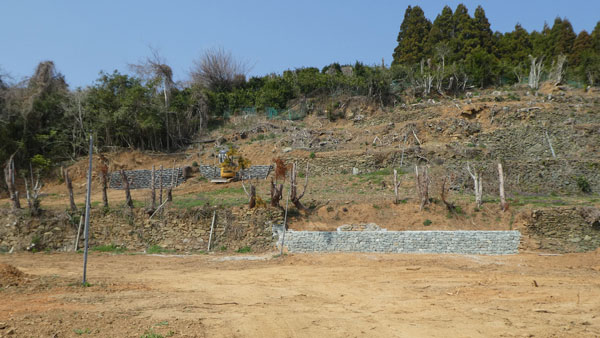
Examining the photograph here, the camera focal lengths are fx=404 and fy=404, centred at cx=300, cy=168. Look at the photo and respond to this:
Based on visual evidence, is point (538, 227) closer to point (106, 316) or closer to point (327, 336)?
point (327, 336)

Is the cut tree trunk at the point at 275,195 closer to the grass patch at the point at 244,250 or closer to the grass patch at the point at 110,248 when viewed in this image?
the grass patch at the point at 244,250

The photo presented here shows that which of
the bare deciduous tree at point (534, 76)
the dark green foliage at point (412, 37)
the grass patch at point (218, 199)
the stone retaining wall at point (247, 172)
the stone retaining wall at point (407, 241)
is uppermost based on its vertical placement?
the dark green foliage at point (412, 37)

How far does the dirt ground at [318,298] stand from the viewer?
7031 mm

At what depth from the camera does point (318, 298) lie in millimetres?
9445

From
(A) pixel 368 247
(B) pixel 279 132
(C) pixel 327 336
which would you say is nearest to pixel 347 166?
(B) pixel 279 132

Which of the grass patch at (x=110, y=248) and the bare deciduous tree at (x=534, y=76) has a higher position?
the bare deciduous tree at (x=534, y=76)

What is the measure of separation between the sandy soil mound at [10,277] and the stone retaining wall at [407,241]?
888 centimetres

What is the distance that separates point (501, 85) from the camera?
39.2 m

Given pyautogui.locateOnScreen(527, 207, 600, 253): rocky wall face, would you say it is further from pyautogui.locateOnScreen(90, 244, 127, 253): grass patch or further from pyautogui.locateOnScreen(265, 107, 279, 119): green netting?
pyautogui.locateOnScreen(265, 107, 279, 119): green netting

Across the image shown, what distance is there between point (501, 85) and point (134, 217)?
35690 millimetres

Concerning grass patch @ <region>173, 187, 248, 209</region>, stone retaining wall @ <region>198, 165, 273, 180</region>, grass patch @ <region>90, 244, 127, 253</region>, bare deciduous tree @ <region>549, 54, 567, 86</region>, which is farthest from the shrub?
grass patch @ <region>90, 244, 127, 253</region>

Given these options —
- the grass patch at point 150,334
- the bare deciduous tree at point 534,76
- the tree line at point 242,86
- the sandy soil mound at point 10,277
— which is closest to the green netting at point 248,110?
the tree line at point 242,86

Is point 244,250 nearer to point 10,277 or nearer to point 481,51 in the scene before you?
point 10,277

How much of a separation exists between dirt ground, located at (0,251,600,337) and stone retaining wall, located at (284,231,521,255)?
2.48 feet
